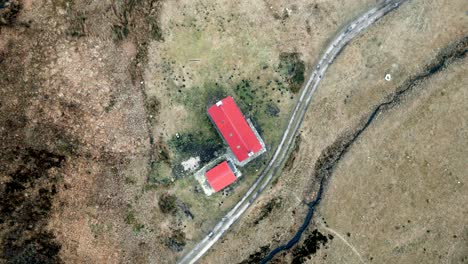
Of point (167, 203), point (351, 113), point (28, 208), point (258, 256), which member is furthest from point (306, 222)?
point (28, 208)

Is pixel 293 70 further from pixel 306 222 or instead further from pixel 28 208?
pixel 28 208

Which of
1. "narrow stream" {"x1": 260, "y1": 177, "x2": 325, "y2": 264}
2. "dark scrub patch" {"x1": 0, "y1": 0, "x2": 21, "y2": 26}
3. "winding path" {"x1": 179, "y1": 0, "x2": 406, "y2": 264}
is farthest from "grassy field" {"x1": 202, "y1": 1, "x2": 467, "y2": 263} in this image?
"dark scrub patch" {"x1": 0, "y1": 0, "x2": 21, "y2": 26}

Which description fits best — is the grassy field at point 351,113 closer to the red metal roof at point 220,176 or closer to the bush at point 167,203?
the red metal roof at point 220,176

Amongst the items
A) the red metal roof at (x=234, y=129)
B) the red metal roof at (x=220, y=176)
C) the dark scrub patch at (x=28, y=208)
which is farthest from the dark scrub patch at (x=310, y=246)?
the dark scrub patch at (x=28, y=208)

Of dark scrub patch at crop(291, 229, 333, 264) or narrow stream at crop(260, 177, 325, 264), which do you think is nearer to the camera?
dark scrub patch at crop(291, 229, 333, 264)

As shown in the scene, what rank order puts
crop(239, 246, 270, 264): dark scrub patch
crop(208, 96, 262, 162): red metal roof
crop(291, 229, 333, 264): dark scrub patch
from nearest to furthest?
crop(208, 96, 262, 162): red metal roof, crop(239, 246, 270, 264): dark scrub patch, crop(291, 229, 333, 264): dark scrub patch

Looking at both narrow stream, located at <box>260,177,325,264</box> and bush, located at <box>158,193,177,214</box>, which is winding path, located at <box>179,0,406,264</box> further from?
bush, located at <box>158,193,177,214</box>
